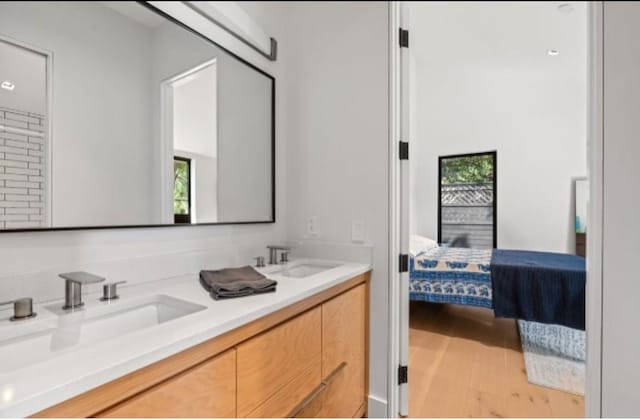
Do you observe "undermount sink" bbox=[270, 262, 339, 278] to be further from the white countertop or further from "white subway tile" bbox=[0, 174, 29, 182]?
"white subway tile" bbox=[0, 174, 29, 182]

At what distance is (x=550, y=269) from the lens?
2416 mm

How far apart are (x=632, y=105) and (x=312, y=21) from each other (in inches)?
60.6

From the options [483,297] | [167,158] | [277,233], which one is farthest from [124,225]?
[483,297]

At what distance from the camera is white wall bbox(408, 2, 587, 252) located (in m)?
3.62

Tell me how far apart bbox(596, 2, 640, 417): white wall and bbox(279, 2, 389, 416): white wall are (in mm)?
832

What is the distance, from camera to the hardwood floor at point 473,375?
5.58 feet

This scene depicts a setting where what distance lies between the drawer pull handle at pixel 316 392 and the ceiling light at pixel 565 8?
3.22 m

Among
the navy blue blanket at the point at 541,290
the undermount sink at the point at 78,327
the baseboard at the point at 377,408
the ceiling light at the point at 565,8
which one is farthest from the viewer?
the ceiling light at the point at 565,8

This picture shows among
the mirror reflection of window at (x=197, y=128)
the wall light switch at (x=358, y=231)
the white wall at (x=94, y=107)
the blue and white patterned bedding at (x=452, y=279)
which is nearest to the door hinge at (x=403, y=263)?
the wall light switch at (x=358, y=231)

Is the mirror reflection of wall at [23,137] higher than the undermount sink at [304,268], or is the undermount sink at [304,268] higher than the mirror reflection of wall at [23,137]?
the mirror reflection of wall at [23,137]

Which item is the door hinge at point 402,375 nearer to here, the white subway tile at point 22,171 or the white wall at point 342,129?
the white wall at point 342,129

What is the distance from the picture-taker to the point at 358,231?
1.68 meters

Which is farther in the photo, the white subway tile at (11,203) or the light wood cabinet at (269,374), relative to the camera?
the white subway tile at (11,203)

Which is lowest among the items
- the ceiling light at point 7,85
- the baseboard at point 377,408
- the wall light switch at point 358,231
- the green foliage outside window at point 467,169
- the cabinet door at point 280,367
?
the baseboard at point 377,408
